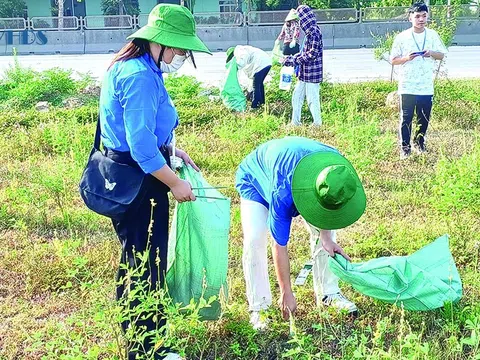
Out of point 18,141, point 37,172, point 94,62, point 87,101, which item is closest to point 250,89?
point 87,101

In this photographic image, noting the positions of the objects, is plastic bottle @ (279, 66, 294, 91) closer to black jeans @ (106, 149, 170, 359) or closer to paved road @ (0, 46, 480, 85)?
paved road @ (0, 46, 480, 85)

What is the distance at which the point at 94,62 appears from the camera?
59.4 feet

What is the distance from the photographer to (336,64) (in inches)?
617

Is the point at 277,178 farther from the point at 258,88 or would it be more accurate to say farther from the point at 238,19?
the point at 238,19

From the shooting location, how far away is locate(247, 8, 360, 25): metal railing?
21.5m

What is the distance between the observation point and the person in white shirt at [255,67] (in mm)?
8516

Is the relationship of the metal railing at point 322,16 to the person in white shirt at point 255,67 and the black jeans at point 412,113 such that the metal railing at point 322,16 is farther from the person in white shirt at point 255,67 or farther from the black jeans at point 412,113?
the black jeans at point 412,113

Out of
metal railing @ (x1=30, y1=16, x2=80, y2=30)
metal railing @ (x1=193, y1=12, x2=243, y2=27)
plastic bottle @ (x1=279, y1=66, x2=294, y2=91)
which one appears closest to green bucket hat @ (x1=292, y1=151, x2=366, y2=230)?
plastic bottle @ (x1=279, y1=66, x2=294, y2=91)

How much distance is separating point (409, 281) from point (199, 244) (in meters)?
0.97

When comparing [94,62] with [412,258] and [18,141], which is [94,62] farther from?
[412,258]

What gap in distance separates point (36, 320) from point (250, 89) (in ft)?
19.3

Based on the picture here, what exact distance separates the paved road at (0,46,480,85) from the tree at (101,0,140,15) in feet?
25.9

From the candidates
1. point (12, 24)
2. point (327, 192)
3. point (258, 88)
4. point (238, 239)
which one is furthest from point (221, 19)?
point (327, 192)

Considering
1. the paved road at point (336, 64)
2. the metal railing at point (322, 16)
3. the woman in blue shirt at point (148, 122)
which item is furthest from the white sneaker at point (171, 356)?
the metal railing at point (322, 16)
